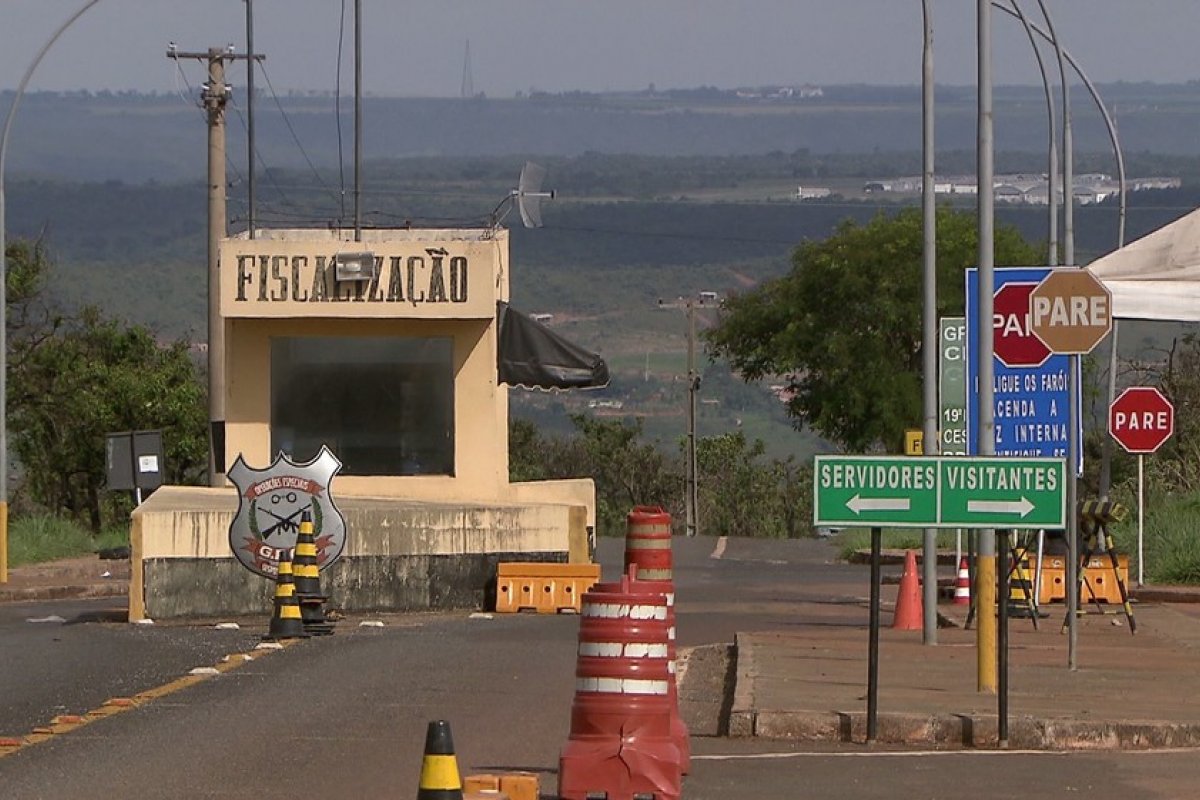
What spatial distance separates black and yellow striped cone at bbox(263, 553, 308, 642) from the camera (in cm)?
1928

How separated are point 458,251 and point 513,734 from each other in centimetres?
1404

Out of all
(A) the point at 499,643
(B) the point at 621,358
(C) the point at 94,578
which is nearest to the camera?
(A) the point at 499,643

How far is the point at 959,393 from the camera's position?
76.2 ft

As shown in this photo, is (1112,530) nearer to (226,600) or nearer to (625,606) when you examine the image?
(226,600)

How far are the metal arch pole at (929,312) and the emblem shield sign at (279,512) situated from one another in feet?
19.3

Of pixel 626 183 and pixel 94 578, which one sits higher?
pixel 626 183

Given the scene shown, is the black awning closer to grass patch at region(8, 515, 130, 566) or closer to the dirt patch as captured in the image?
the dirt patch

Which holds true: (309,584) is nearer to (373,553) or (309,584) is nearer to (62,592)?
(373,553)

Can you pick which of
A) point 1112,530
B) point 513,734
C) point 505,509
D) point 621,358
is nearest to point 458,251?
point 505,509

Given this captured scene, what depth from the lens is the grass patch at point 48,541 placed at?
3425cm

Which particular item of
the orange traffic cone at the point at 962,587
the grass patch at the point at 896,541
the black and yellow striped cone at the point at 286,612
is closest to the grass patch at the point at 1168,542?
the orange traffic cone at the point at 962,587

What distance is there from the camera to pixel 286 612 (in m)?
19.4

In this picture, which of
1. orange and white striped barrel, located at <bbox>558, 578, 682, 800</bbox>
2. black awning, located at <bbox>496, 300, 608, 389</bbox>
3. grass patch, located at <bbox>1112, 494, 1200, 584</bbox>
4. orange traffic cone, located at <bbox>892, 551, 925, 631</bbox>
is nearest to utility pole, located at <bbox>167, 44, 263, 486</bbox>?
black awning, located at <bbox>496, 300, 608, 389</bbox>

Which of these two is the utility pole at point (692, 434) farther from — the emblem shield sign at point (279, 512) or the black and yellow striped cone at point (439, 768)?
the black and yellow striped cone at point (439, 768)
